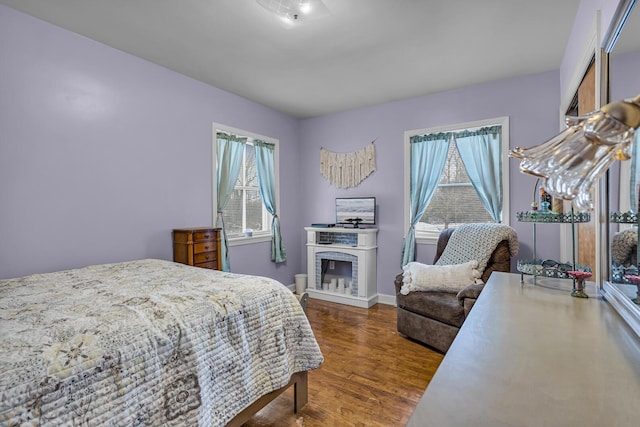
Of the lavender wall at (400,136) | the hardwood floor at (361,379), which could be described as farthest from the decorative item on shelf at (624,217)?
the lavender wall at (400,136)

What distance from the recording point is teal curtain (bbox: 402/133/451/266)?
378cm

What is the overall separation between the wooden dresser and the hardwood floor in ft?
4.44

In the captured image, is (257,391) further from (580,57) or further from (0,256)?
(580,57)

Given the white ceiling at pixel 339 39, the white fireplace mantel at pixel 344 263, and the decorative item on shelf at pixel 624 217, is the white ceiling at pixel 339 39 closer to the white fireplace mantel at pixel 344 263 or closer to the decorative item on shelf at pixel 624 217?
the decorative item on shelf at pixel 624 217

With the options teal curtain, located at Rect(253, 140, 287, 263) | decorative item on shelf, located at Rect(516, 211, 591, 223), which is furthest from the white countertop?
teal curtain, located at Rect(253, 140, 287, 263)

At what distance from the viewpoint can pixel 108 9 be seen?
2.16 m

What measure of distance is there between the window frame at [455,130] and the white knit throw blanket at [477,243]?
476 millimetres

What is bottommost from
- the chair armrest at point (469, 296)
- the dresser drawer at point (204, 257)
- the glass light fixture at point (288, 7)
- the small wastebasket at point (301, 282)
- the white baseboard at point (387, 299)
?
the white baseboard at point (387, 299)

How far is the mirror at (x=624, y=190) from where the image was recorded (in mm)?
941

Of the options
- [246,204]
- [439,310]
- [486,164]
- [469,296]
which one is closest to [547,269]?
[469,296]

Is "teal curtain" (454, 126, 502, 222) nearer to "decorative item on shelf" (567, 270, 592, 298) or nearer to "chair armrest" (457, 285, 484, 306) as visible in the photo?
"chair armrest" (457, 285, 484, 306)

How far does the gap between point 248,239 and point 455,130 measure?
2.95 metres

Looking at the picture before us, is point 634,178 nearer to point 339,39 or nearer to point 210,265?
point 339,39

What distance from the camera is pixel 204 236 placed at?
3061 millimetres
